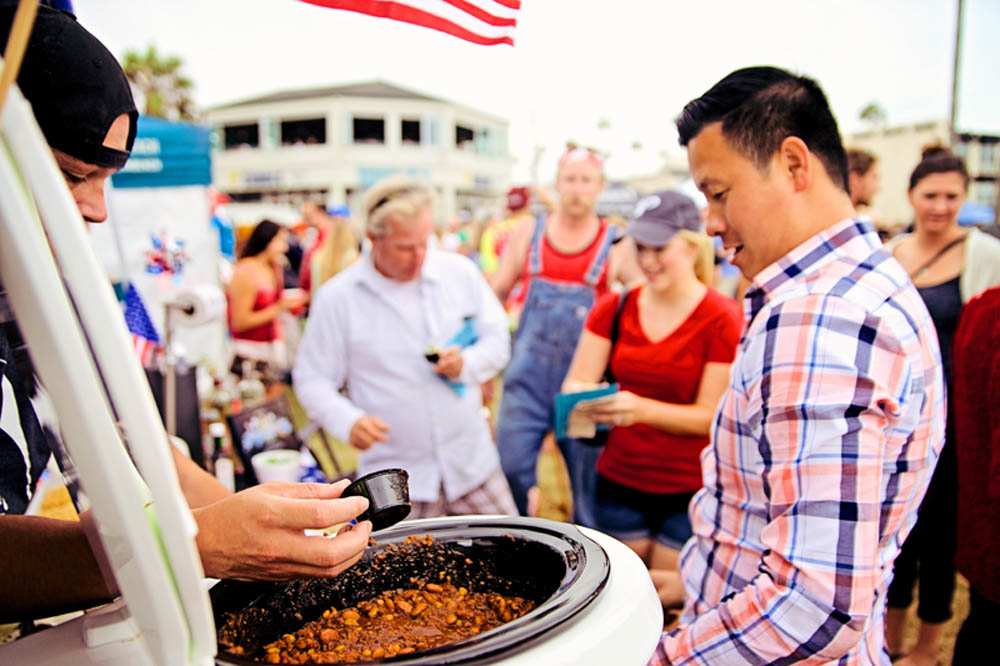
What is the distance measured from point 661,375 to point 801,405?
1.72 metres

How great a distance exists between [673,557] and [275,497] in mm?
2294

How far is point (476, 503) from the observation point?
343cm

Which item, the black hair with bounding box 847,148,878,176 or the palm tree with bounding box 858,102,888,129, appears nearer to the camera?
the black hair with bounding box 847,148,878,176

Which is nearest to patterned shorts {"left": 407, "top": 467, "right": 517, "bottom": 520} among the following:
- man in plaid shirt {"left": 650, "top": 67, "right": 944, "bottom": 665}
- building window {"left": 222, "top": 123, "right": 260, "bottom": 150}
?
man in plaid shirt {"left": 650, "top": 67, "right": 944, "bottom": 665}

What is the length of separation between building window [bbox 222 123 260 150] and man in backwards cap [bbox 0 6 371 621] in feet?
150

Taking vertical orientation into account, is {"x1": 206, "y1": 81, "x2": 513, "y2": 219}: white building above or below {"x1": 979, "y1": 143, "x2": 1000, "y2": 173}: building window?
above

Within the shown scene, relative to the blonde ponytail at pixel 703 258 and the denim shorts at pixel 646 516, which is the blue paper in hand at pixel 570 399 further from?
the blonde ponytail at pixel 703 258

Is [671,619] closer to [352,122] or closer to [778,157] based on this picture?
[778,157]

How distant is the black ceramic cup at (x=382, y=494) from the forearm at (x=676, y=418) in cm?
173

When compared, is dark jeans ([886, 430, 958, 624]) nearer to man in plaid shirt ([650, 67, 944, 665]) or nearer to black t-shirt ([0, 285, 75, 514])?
man in plaid shirt ([650, 67, 944, 665])

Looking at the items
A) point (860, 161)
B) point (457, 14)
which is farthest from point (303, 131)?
point (457, 14)

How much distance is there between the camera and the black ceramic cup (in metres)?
1.09

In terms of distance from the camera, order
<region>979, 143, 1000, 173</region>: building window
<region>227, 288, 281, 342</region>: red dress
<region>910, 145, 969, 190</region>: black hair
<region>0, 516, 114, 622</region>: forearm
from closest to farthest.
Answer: <region>0, 516, 114, 622</region>: forearm → <region>910, 145, 969, 190</region>: black hair → <region>227, 288, 281, 342</region>: red dress → <region>979, 143, 1000, 173</region>: building window

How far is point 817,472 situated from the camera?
123 cm
